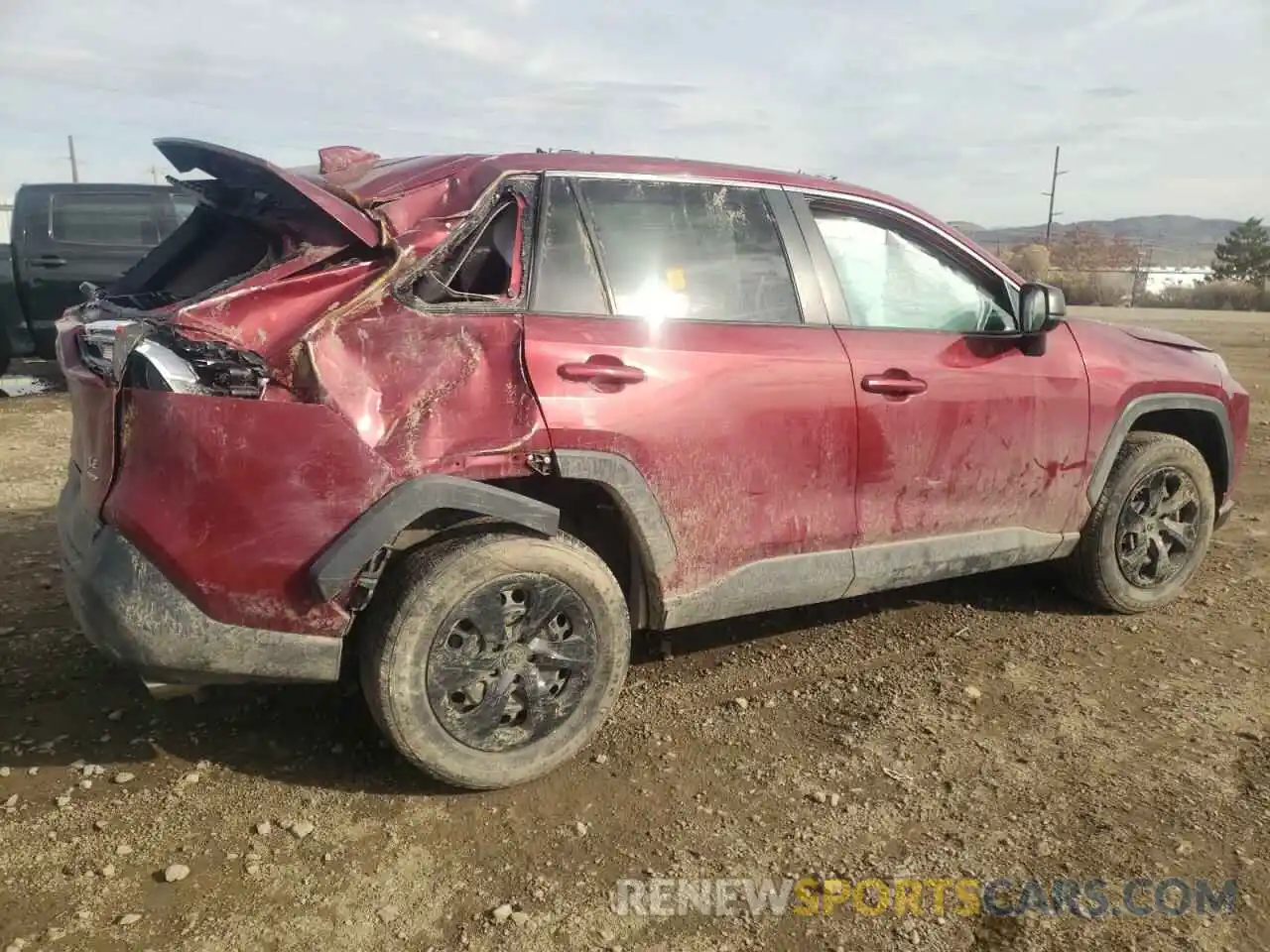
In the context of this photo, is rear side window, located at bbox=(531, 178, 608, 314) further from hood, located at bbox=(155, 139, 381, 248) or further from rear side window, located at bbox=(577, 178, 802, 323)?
hood, located at bbox=(155, 139, 381, 248)

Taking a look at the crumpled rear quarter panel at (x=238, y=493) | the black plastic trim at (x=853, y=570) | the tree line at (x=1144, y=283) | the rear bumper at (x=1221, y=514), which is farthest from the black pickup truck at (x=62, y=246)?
the tree line at (x=1144, y=283)

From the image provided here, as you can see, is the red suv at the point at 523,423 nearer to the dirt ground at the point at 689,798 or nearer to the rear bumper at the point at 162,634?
the rear bumper at the point at 162,634

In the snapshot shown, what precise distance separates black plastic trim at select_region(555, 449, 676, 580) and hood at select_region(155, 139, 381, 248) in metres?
0.84

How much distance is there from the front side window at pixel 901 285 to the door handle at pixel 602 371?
0.98 metres

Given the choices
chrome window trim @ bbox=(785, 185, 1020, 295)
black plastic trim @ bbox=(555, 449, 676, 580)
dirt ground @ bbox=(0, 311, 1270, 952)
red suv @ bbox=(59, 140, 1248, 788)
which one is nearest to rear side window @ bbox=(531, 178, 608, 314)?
red suv @ bbox=(59, 140, 1248, 788)

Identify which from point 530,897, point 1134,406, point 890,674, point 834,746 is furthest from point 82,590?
point 1134,406

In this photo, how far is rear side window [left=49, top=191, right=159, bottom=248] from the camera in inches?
366

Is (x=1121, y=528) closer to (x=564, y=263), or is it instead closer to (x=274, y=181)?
(x=564, y=263)

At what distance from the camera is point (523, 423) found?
2.75 metres

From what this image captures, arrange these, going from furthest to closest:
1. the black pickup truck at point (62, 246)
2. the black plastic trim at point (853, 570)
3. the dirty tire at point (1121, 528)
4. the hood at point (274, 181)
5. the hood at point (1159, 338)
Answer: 1. the black pickup truck at point (62, 246)
2. the hood at point (1159, 338)
3. the dirty tire at point (1121, 528)
4. the black plastic trim at point (853, 570)
5. the hood at point (274, 181)

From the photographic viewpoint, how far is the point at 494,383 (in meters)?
2.73

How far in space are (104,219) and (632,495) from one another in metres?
8.72

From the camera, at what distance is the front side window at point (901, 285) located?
11.5ft

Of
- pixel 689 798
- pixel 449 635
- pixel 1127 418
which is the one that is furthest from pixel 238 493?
pixel 1127 418
